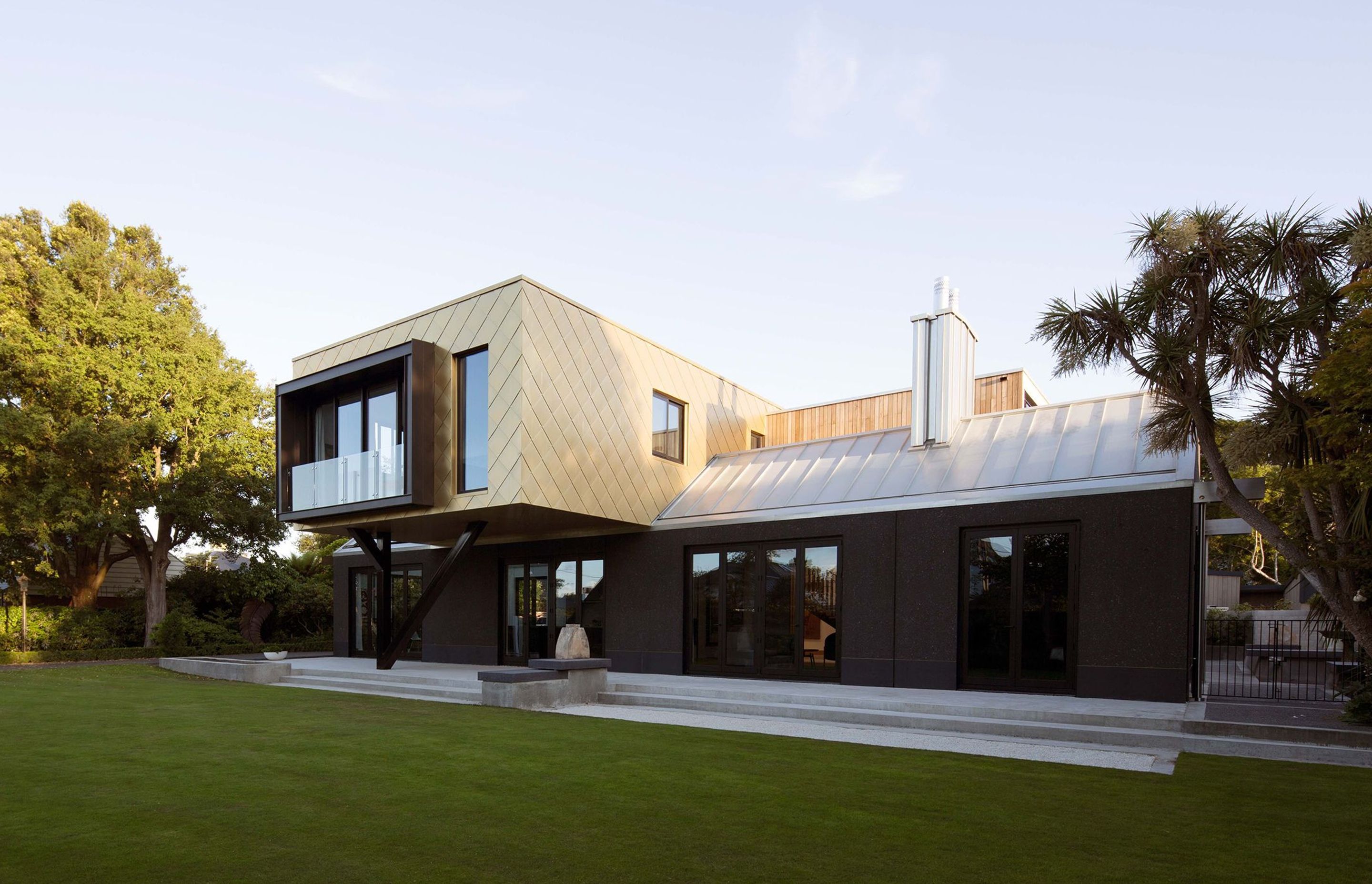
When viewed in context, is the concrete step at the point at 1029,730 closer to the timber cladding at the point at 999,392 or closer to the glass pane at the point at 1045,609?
the glass pane at the point at 1045,609

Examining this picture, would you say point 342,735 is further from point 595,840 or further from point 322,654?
point 322,654

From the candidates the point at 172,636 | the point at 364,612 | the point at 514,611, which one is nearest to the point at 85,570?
the point at 172,636

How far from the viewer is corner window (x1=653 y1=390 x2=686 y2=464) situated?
16.3 m

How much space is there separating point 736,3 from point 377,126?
7164 mm

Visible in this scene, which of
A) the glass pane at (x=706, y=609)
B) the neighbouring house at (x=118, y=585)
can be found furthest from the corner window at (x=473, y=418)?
the neighbouring house at (x=118, y=585)

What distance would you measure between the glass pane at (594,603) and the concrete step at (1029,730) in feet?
14.6

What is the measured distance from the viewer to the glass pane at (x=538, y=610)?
54.7ft

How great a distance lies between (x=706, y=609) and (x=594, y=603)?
8.50ft

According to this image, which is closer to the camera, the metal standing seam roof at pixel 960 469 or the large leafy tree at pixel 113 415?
the metal standing seam roof at pixel 960 469

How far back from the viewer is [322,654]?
70.3ft

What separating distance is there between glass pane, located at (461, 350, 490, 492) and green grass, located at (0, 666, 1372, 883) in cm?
553

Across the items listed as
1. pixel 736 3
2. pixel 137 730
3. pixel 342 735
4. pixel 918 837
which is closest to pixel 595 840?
pixel 918 837

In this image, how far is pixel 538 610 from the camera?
16.9 metres

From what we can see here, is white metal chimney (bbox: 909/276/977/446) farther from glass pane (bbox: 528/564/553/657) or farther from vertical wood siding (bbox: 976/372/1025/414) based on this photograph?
glass pane (bbox: 528/564/553/657)
